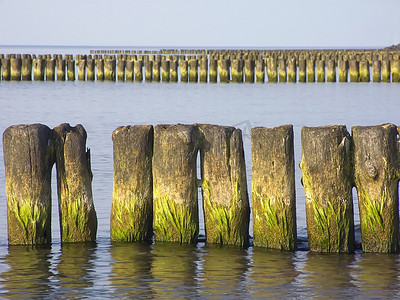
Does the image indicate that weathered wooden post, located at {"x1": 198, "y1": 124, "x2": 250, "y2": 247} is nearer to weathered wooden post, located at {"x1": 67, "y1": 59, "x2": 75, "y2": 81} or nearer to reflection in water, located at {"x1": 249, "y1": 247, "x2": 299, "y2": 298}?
reflection in water, located at {"x1": 249, "y1": 247, "x2": 299, "y2": 298}

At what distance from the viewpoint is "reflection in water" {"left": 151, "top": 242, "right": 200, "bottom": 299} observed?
604 centimetres

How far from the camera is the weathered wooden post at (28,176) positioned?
6.87 m

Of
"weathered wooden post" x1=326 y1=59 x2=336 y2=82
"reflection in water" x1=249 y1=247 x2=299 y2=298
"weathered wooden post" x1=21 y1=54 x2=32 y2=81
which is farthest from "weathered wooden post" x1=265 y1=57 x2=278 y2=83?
"reflection in water" x1=249 y1=247 x2=299 y2=298

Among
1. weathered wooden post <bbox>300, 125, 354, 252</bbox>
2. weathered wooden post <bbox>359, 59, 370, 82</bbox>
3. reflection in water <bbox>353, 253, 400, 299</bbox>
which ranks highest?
weathered wooden post <bbox>359, 59, 370, 82</bbox>

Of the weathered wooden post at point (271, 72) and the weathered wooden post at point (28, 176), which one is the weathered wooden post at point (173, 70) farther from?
the weathered wooden post at point (28, 176)

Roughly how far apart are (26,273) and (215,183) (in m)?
1.94

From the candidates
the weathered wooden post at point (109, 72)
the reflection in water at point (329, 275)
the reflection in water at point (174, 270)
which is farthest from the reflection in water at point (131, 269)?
the weathered wooden post at point (109, 72)

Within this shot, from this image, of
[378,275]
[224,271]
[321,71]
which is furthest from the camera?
[321,71]

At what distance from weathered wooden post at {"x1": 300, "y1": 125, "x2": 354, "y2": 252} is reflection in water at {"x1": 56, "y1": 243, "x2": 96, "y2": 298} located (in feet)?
7.00

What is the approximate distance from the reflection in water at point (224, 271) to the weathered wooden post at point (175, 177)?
14.9 inches

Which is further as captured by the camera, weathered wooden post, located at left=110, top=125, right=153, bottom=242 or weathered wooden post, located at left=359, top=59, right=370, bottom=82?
weathered wooden post, located at left=359, top=59, right=370, bottom=82

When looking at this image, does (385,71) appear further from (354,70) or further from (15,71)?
(15,71)

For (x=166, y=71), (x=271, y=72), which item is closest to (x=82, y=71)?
(x=166, y=71)

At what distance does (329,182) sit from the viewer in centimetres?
670
